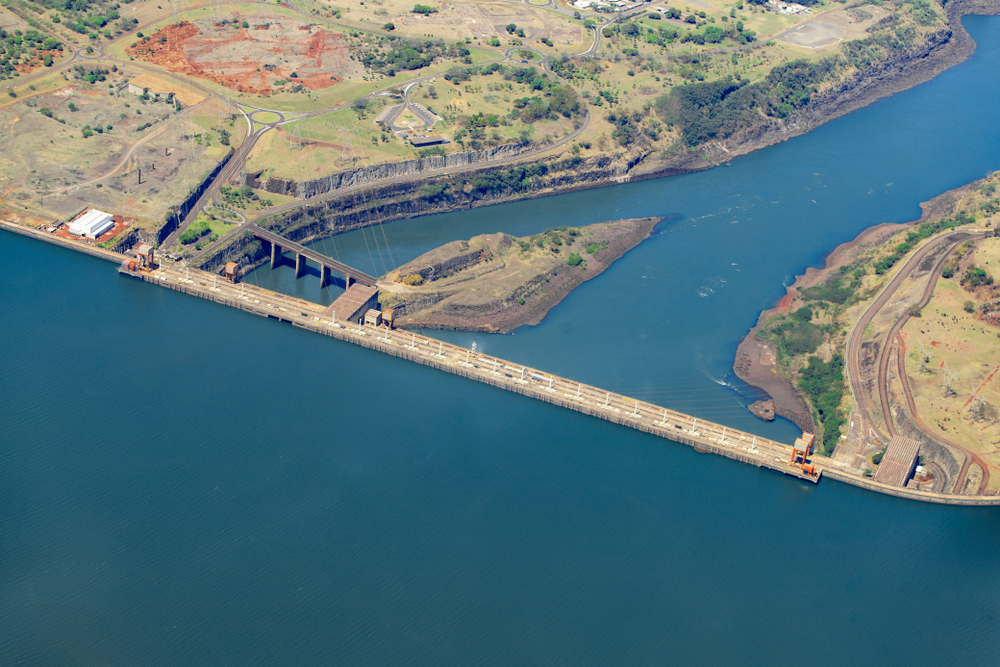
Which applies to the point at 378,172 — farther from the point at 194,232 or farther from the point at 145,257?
the point at 145,257

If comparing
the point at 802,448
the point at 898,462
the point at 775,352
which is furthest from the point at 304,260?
the point at 898,462

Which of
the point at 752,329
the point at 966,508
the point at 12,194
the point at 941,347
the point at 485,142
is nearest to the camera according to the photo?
the point at 966,508

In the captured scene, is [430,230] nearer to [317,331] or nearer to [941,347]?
[317,331]

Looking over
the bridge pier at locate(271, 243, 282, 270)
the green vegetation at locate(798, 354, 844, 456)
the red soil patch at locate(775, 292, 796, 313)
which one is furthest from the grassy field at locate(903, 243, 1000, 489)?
the bridge pier at locate(271, 243, 282, 270)

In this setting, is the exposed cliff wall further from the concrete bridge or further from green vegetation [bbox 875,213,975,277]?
green vegetation [bbox 875,213,975,277]

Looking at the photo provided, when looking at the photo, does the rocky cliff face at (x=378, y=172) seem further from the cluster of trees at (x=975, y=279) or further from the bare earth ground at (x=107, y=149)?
the cluster of trees at (x=975, y=279)

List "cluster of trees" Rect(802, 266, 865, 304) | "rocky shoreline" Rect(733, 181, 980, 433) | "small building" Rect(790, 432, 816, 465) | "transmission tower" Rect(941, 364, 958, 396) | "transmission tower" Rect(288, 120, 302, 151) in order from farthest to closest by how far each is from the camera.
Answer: "transmission tower" Rect(288, 120, 302, 151) → "cluster of trees" Rect(802, 266, 865, 304) → "rocky shoreline" Rect(733, 181, 980, 433) → "transmission tower" Rect(941, 364, 958, 396) → "small building" Rect(790, 432, 816, 465)

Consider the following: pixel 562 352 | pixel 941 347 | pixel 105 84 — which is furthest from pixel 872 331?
pixel 105 84
